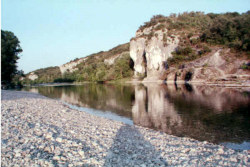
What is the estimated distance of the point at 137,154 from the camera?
666 cm

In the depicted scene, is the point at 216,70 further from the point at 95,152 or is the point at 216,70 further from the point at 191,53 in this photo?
the point at 95,152

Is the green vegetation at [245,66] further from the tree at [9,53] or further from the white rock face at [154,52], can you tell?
the tree at [9,53]

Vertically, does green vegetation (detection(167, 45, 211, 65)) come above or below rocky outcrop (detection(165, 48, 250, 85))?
above

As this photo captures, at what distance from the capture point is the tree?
3778 cm

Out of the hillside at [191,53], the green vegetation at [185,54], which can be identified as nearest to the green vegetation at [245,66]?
the hillside at [191,53]

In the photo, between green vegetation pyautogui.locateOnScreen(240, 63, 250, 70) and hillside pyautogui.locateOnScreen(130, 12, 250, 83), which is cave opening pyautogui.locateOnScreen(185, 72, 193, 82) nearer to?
hillside pyautogui.locateOnScreen(130, 12, 250, 83)

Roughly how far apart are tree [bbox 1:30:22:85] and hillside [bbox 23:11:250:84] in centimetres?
4467

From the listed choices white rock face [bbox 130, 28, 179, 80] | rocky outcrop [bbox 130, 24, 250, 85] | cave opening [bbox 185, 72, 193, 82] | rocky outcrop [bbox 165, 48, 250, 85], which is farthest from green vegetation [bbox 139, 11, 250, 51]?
cave opening [bbox 185, 72, 193, 82]

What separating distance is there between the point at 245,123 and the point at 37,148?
12.6m

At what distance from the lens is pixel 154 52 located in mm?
73375

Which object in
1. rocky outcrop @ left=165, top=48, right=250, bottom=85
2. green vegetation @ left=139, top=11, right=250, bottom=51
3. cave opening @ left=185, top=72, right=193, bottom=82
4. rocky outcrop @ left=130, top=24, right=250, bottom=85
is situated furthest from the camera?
cave opening @ left=185, top=72, right=193, bottom=82

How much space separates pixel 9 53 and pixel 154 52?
50012 mm

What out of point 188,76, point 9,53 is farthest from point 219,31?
point 9,53

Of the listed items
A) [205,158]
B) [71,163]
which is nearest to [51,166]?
[71,163]
